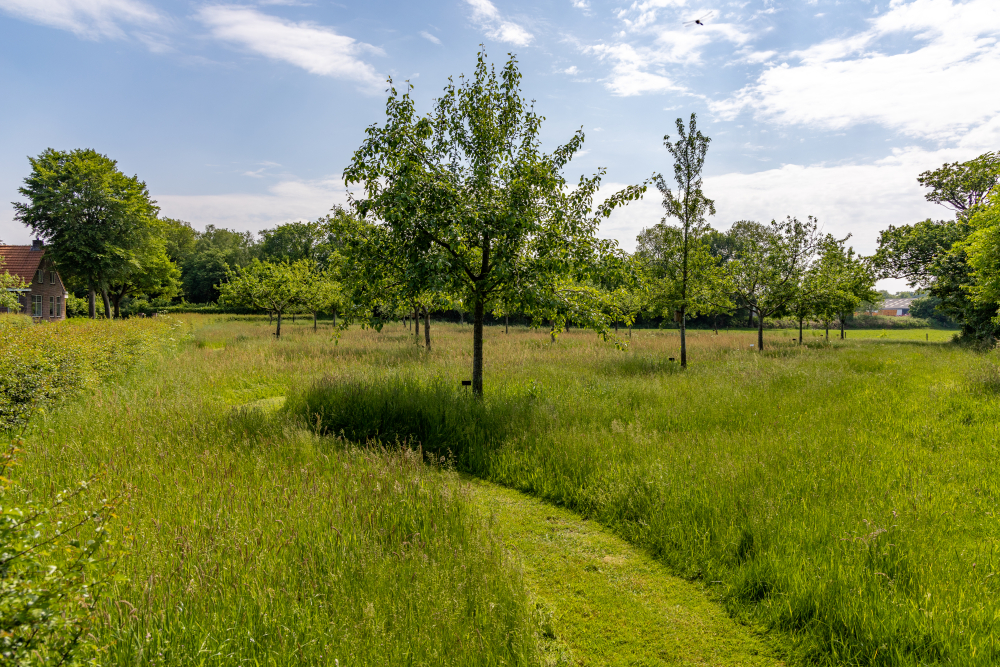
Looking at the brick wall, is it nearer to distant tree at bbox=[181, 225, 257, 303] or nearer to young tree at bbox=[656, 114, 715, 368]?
distant tree at bbox=[181, 225, 257, 303]

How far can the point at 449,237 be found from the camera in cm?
936

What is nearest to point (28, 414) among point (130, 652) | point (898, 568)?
point (130, 652)

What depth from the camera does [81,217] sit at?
36156 mm

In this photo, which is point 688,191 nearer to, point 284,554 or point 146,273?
point 284,554

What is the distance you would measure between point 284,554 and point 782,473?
6.16 metres

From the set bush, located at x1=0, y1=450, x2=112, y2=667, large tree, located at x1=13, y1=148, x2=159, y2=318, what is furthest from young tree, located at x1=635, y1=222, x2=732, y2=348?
large tree, located at x1=13, y1=148, x2=159, y2=318

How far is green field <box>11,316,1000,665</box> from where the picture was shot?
3.21m

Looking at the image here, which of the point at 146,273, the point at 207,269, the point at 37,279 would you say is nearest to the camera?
the point at 37,279

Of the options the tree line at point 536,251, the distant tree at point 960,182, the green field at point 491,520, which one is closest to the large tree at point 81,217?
the tree line at point 536,251

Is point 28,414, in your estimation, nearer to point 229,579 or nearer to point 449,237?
point 229,579

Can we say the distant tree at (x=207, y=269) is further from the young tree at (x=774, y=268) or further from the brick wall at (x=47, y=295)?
the young tree at (x=774, y=268)

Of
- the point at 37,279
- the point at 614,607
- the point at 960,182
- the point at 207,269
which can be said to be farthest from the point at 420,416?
the point at 207,269

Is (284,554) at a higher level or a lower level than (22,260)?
lower

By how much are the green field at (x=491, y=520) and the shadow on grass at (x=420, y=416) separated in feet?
0.18
